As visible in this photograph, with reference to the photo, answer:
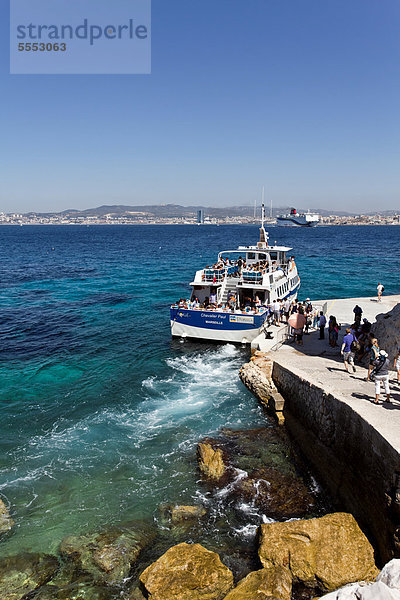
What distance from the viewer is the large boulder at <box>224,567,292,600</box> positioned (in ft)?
23.3

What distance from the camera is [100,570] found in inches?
342

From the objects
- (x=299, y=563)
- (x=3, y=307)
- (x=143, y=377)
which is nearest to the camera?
(x=299, y=563)

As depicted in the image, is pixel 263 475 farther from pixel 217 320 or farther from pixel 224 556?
pixel 217 320

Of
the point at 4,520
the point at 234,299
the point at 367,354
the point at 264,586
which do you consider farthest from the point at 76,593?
the point at 234,299

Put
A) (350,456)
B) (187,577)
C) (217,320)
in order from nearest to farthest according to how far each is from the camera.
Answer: (187,577), (350,456), (217,320)

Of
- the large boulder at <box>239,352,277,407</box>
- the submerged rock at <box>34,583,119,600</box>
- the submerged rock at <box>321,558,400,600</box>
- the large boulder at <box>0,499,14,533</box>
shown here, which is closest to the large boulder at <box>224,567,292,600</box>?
the submerged rock at <box>321,558,400,600</box>

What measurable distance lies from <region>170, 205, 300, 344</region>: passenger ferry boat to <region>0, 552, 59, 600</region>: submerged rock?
15872mm

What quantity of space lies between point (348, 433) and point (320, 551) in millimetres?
3423

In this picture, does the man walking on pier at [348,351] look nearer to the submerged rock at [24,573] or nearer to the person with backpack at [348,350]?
the person with backpack at [348,350]

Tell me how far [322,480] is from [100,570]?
21.9ft

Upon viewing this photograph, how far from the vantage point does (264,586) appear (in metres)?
7.36

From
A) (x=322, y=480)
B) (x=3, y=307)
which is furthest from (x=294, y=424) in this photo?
(x=3, y=307)

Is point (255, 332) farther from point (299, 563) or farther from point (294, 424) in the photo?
point (299, 563)

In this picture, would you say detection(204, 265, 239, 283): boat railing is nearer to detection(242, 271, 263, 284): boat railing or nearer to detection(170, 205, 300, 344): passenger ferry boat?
detection(170, 205, 300, 344): passenger ferry boat
